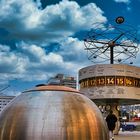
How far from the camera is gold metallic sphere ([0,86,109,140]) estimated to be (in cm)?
743

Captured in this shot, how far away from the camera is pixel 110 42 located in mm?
47531

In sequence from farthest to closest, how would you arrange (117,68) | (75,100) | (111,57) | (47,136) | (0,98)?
(0,98), (111,57), (117,68), (75,100), (47,136)

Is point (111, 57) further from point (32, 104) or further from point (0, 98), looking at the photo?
point (0, 98)

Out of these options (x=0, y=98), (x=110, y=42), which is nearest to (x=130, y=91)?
(x=110, y=42)

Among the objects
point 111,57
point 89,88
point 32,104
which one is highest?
point 111,57

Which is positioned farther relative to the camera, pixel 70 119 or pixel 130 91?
pixel 130 91

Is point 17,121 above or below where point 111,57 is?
below

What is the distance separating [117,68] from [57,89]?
114 feet

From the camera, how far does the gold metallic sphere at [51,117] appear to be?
7.43 meters

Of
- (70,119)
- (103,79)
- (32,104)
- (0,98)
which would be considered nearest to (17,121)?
(32,104)

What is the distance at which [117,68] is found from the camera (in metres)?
42.4

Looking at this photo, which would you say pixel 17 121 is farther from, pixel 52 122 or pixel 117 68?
pixel 117 68

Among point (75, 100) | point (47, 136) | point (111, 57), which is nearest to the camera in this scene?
point (47, 136)

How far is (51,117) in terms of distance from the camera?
24.6 feet
